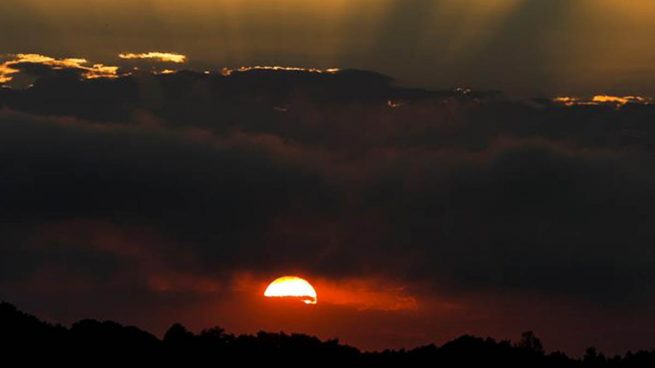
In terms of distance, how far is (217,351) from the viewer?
155750 mm

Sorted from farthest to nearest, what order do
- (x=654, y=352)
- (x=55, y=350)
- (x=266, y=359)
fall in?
1. (x=654, y=352)
2. (x=266, y=359)
3. (x=55, y=350)

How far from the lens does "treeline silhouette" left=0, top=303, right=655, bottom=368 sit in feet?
478

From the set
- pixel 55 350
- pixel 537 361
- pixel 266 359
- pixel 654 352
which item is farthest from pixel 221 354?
pixel 654 352

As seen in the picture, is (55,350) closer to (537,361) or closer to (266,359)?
(266,359)

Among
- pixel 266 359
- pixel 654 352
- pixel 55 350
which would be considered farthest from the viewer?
pixel 654 352

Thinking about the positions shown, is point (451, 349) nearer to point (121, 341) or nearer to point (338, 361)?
point (338, 361)

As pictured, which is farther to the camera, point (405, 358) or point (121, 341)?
point (405, 358)

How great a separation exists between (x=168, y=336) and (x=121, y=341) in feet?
24.7

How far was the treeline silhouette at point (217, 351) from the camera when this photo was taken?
478 ft

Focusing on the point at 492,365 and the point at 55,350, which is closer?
the point at 55,350

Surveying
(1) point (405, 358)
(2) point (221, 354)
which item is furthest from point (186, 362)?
(1) point (405, 358)

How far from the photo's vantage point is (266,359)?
506ft

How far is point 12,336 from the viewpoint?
14712 centimetres

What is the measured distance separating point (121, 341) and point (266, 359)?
37.8ft
